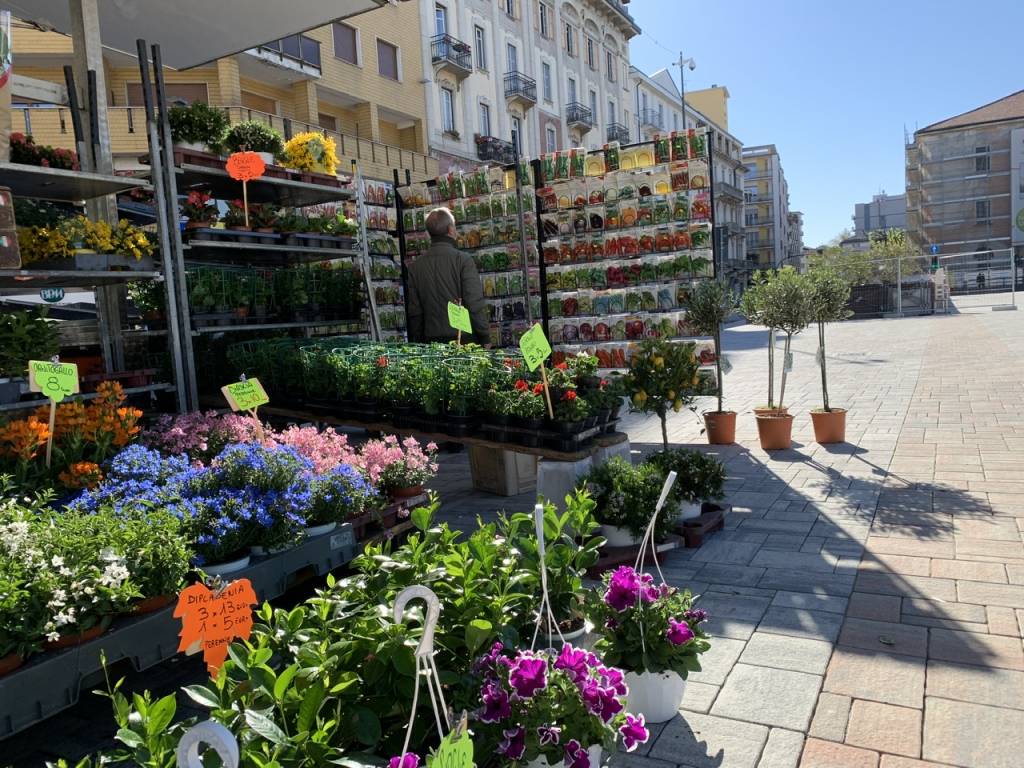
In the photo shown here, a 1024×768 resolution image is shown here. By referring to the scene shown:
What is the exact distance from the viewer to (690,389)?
16.3ft

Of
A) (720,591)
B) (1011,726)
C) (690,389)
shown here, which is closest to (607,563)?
(720,591)

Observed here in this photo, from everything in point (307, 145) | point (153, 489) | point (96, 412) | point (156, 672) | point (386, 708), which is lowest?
point (156, 672)

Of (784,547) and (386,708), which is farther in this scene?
(784,547)

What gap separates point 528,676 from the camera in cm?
188

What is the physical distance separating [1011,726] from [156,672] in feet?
10.9

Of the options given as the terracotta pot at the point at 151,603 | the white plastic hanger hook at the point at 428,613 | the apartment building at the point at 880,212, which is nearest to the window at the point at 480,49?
the terracotta pot at the point at 151,603

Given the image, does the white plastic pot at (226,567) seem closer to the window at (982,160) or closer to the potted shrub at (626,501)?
the potted shrub at (626,501)

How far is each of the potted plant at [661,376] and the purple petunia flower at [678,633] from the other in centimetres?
247

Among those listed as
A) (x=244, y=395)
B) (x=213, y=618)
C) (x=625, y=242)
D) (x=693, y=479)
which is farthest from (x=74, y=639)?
(x=625, y=242)

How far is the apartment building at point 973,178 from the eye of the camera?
6425 centimetres

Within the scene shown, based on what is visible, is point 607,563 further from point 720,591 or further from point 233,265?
point 233,265

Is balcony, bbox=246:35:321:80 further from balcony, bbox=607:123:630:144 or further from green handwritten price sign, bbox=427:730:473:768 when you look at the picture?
green handwritten price sign, bbox=427:730:473:768

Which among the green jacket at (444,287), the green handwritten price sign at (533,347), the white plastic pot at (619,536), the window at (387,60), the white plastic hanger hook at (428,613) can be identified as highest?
the window at (387,60)

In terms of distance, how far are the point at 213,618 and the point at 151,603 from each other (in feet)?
2.05
